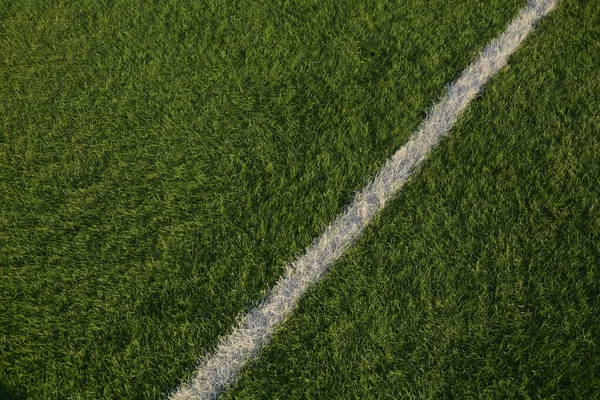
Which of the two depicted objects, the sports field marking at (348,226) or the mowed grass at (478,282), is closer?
the mowed grass at (478,282)

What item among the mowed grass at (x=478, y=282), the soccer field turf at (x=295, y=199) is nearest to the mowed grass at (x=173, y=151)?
the soccer field turf at (x=295, y=199)

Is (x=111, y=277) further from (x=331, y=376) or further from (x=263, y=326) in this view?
(x=331, y=376)

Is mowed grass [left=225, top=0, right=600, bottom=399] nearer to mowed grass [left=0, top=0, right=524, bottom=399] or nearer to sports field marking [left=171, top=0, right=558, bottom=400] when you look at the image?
sports field marking [left=171, top=0, right=558, bottom=400]

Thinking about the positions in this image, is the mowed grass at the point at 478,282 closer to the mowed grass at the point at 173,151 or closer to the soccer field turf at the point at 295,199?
the soccer field turf at the point at 295,199

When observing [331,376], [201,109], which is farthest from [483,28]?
[331,376]

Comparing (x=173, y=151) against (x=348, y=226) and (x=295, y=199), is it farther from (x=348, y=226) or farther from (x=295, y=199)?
(x=348, y=226)

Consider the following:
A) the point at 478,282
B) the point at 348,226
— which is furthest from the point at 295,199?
the point at 478,282
